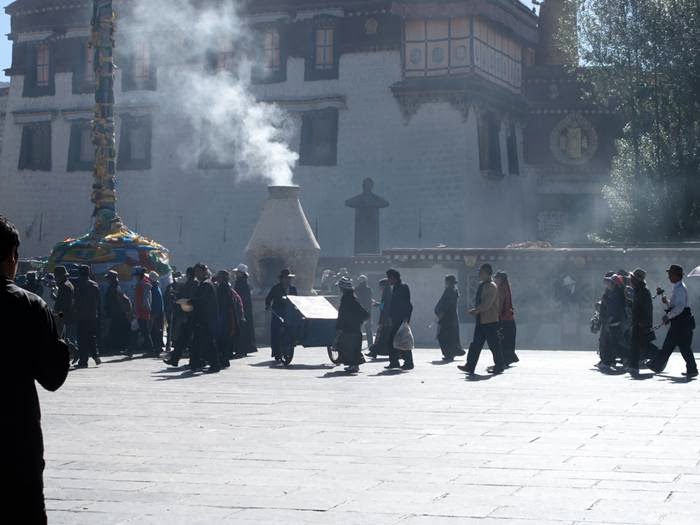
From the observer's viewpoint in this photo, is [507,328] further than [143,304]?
No

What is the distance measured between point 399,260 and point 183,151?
51.8 feet

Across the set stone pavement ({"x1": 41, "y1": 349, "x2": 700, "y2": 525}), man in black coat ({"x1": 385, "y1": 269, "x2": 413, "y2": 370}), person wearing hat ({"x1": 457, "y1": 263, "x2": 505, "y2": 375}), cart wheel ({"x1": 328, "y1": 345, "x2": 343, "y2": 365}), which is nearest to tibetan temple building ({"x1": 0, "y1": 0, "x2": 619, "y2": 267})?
cart wheel ({"x1": 328, "y1": 345, "x2": 343, "y2": 365})

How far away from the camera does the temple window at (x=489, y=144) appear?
134 ft

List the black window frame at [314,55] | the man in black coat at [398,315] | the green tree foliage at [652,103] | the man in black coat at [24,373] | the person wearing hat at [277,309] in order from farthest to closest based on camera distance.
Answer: the black window frame at [314,55] → the green tree foliage at [652,103] → the person wearing hat at [277,309] → the man in black coat at [398,315] → the man in black coat at [24,373]

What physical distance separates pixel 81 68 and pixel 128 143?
11.0 ft

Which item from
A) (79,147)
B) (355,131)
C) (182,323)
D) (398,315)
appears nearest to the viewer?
(398,315)

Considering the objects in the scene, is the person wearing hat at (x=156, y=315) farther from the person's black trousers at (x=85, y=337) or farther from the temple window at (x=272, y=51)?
the temple window at (x=272, y=51)

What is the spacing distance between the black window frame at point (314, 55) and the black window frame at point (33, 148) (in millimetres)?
10530

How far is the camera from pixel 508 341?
66.6 feet

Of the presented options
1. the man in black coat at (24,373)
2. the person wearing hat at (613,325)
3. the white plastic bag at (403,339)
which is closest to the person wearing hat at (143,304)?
the white plastic bag at (403,339)

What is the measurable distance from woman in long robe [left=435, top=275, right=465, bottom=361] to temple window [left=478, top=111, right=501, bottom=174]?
18.8 metres

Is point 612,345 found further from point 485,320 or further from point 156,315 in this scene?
point 156,315

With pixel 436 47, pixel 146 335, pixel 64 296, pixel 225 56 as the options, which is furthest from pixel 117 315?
pixel 225 56

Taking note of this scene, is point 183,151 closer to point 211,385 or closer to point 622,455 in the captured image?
point 211,385
